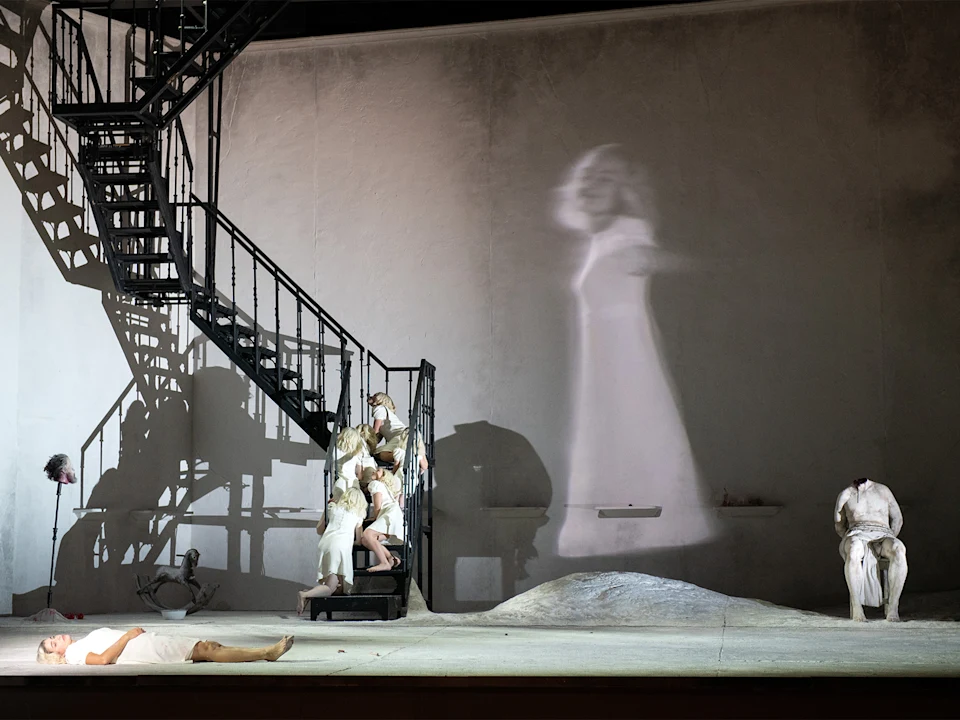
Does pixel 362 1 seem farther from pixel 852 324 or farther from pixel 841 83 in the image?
pixel 852 324

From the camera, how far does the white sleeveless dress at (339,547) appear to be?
841cm

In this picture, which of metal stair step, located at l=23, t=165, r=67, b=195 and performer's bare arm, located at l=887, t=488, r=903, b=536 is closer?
performer's bare arm, located at l=887, t=488, r=903, b=536

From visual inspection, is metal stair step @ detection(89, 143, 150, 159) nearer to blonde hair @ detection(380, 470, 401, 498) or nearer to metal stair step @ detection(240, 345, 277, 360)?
metal stair step @ detection(240, 345, 277, 360)

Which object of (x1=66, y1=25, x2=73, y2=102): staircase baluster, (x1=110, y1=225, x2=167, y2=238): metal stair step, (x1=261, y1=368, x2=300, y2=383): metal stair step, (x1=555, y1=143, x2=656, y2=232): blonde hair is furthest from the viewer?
(x1=555, y1=143, x2=656, y2=232): blonde hair

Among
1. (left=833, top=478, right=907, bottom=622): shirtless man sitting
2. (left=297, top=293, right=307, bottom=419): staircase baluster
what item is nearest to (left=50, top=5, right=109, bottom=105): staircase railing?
(left=297, top=293, right=307, bottom=419): staircase baluster

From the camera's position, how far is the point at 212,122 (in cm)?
1131

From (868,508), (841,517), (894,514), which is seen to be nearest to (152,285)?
(841,517)

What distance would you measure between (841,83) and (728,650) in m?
6.02

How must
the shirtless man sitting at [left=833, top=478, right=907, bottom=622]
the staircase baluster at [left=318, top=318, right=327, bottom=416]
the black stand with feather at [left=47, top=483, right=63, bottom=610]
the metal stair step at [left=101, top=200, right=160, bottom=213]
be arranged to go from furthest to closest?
the staircase baluster at [left=318, top=318, right=327, bottom=416] → the metal stair step at [left=101, top=200, right=160, bottom=213] → the black stand with feather at [left=47, top=483, right=63, bottom=610] → the shirtless man sitting at [left=833, top=478, right=907, bottom=622]

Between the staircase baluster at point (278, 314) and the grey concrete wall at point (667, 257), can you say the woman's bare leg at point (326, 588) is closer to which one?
the staircase baluster at point (278, 314)

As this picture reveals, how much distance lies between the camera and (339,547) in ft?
27.6

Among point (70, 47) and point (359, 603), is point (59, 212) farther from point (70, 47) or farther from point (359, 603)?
point (359, 603)

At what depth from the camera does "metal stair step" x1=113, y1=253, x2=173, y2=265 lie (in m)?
9.50

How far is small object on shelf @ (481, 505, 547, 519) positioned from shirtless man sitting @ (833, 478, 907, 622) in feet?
9.08
